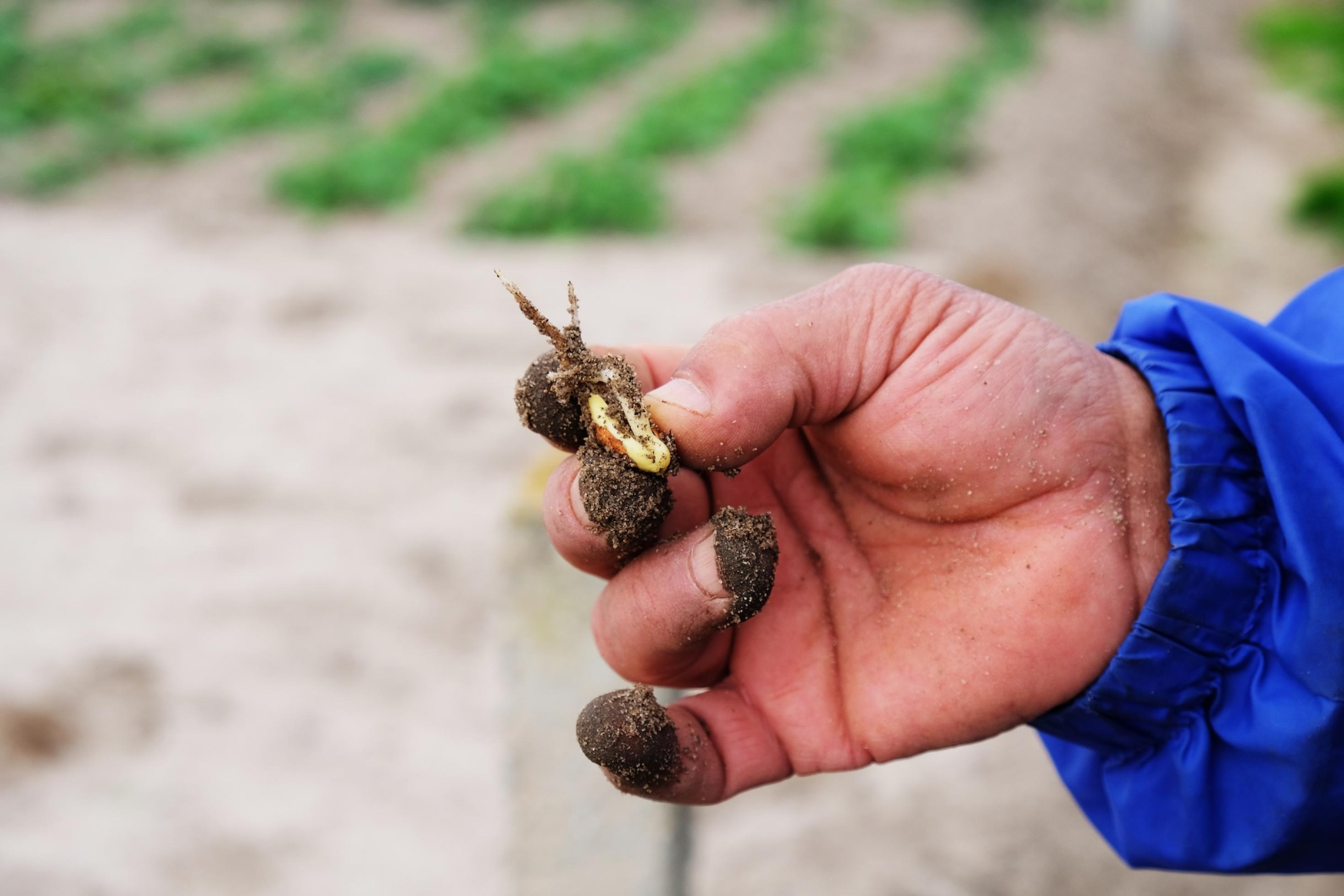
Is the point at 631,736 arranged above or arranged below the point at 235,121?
below

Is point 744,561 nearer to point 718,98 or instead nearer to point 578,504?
point 578,504

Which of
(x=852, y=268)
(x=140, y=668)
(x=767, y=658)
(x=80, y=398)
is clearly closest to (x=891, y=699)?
(x=767, y=658)

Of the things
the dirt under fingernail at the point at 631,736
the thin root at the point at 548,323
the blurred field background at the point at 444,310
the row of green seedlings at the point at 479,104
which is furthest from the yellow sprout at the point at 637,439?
the row of green seedlings at the point at 479,104

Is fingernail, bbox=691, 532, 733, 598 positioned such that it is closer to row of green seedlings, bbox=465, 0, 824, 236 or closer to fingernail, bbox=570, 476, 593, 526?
fingernail, bbox=570, 476, 593, 526

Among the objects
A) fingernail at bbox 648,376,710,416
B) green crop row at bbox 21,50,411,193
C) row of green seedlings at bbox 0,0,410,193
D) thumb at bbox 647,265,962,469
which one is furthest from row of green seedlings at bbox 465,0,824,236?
fingernail at bbox 648,376,710,416

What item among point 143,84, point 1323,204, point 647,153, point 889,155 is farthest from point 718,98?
point 143,84

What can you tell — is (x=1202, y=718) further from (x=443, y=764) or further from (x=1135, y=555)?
(x=443, y=764)

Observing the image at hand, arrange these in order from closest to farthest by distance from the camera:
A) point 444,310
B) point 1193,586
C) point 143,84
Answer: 1. point 1193,586
2. point 444,310
3. point 143,84

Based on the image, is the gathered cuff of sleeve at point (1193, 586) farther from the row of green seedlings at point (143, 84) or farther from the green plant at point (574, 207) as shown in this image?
the row of green seedlings at point (143, 84)
